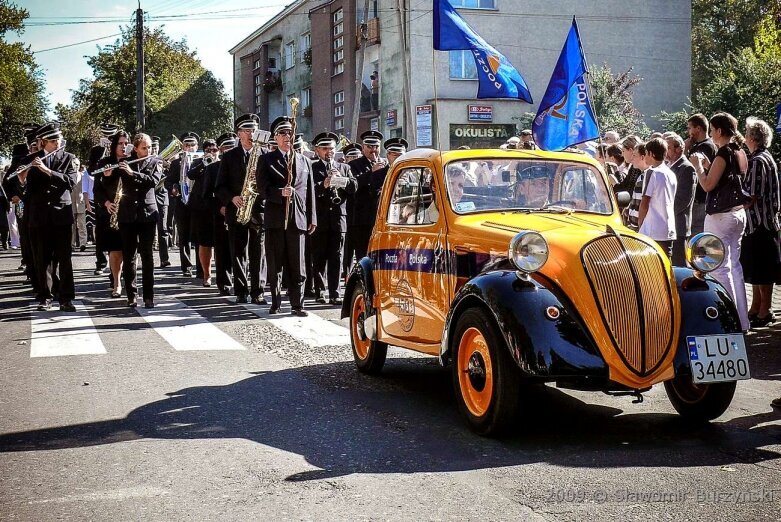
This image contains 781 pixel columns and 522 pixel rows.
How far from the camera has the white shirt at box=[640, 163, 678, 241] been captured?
973 cm

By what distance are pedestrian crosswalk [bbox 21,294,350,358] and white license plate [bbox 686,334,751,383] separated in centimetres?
473

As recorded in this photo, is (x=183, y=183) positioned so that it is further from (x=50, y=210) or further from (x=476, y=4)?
(x=476, y=4)

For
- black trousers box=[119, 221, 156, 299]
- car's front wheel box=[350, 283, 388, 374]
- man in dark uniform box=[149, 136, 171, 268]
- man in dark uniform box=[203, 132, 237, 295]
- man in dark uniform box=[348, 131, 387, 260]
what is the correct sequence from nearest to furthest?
car's front wheel box=[350, 283, 388, 374] → black trousers box=[119, 221, 156, 299] → man in dark uniform box=[348, 131, 387, 260] → man in dark uniform box=[203, 132, 237, 295] → man in dark uniform box=[149, 136, 171, 268]

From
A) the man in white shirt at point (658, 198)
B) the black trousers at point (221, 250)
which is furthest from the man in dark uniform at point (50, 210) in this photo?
the man in white shirt at point (658, 198)

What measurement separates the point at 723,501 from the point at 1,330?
8755mm

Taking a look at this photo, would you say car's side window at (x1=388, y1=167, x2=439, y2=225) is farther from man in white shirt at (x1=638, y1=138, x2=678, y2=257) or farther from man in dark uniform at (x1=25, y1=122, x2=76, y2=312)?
man in dark uniform at (x1=25, y1=122, x2=76, y2=312)

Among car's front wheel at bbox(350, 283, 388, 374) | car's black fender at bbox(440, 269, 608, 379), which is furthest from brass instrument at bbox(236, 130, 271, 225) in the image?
car's black fender at bbox(440, 269, 608, 379)

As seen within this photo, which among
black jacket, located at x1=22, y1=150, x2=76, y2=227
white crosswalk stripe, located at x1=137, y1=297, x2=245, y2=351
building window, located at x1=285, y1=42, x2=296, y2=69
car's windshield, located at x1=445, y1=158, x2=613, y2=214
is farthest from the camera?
building window, located at x1=285, y1=42, x2=296, y2=69

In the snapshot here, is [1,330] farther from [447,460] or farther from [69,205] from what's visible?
[447,460]

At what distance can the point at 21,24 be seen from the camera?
46.1 m

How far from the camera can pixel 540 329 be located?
552cm

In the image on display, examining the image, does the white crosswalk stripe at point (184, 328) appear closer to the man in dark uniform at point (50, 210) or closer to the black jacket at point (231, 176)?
the man in dark uniform at point (50, 210)

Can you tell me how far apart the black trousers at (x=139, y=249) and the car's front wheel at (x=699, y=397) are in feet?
26.2

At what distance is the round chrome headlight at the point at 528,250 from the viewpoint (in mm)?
5711
